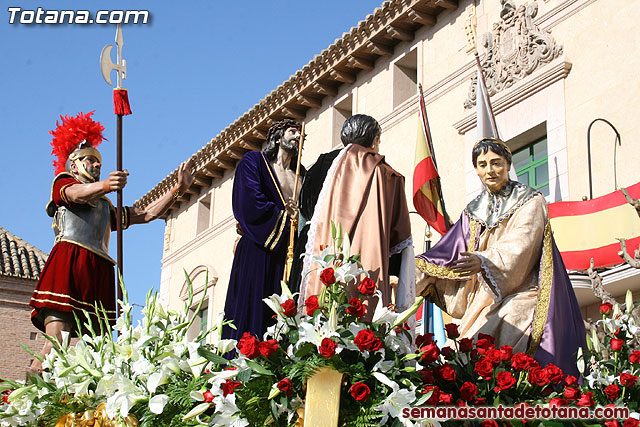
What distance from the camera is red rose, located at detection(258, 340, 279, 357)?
3.72 m

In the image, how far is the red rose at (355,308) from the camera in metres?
3.79

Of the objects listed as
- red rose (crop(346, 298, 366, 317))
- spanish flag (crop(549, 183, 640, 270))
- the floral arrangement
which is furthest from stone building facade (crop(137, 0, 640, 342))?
red rose (crop(346, 298, 366, 317))

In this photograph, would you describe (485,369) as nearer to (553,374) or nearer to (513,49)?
(553,374)

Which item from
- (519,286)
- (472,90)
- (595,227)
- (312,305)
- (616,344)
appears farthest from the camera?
(472,90)

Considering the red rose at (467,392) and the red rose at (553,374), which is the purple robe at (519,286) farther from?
the red rose at (467,392)

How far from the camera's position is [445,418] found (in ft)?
12.1

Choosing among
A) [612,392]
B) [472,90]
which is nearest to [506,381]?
[612,392]

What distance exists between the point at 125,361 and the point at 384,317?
4.11ft

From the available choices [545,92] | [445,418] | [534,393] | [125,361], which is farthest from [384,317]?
[545,92]

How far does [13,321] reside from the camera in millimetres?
23578

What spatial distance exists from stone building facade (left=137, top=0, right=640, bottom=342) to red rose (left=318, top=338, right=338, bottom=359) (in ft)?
15.3

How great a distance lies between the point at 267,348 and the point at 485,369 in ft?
3.50

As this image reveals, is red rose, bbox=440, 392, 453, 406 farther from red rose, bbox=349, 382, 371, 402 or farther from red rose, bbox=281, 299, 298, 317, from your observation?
red rose, bbox=281, 299, 298, 317

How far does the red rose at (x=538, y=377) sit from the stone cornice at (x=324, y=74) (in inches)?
483
